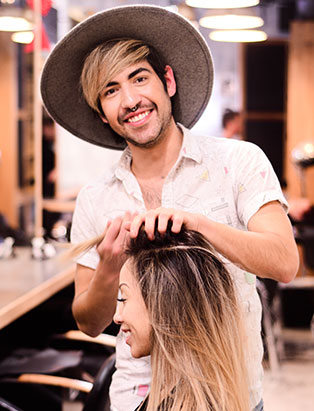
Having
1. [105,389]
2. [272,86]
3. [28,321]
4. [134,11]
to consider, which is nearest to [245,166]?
[134,11]

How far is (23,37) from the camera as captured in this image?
167 inches

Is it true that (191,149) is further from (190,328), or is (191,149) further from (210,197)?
(190,328)

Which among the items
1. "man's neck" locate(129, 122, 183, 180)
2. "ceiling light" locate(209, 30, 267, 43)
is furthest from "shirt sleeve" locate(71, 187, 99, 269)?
"ceiling light" locate(209, 30, 267, 43)

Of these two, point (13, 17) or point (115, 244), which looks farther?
point (13, 17)

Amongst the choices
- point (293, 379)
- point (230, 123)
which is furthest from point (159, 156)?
point (230, 123)

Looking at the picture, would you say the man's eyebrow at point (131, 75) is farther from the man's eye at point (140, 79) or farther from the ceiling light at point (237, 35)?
the ceiling light at point (237, 35)

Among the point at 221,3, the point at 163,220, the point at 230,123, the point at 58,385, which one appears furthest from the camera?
the point at 230,123

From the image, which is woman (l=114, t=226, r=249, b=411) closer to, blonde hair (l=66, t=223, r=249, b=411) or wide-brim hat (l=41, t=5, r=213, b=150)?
blonde hair (l=66, t=223, r=249, b=411)

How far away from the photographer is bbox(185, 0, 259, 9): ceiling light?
5266mm

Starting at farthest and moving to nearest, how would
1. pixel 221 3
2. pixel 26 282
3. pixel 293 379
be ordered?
pixel 221 3 < pixel 293 379 < pixel 26 282

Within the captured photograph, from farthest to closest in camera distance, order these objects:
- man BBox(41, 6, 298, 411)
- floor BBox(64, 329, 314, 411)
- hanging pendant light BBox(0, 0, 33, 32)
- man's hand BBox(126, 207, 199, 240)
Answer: floor BBox(64, 329, 314, 411)
hanging pendant light BBox(0, 0, 33, 32)
man BBox(41, 6, 298, 411)
man's hand BBox(126, 207, 199, 240)

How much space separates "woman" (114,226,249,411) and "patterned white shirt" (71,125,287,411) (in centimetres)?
16

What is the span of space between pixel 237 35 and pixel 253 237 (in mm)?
5678

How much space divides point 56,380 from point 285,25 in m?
6.12
